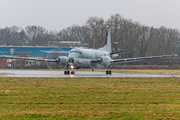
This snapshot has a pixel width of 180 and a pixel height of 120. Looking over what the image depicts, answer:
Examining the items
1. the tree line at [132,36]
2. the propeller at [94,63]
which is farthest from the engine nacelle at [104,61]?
the tree line at [132,36]

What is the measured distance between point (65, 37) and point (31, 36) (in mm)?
19991

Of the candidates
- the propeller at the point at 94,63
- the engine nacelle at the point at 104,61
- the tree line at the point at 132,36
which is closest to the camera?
the engine nacelle at the point at 104,61

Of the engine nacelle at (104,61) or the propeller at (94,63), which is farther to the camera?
the propeller at (94,63)

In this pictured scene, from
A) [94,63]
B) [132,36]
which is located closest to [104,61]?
[94,63]

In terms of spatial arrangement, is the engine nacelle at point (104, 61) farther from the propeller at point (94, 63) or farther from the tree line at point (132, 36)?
the tree line at point (132, 36)

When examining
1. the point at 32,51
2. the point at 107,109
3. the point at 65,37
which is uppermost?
the point at 65,37

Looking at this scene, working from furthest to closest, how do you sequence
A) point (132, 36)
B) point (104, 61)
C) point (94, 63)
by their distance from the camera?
1. point (132, 36)
2. point (94, 63)
3. point (104, 61)

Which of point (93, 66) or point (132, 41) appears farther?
point (132, 41)

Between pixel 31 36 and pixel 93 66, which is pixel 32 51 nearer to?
pixel 31 36

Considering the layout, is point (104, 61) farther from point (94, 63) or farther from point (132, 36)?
point (132, 36)

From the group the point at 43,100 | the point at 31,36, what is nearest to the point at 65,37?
the point at 31,36

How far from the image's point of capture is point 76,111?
12.3 meters

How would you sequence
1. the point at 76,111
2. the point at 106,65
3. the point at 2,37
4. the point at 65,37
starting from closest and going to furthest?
the point at 76,111 < the point at 106,65 < the point at 65,37 < the point at 2,37

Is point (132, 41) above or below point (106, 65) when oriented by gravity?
above
